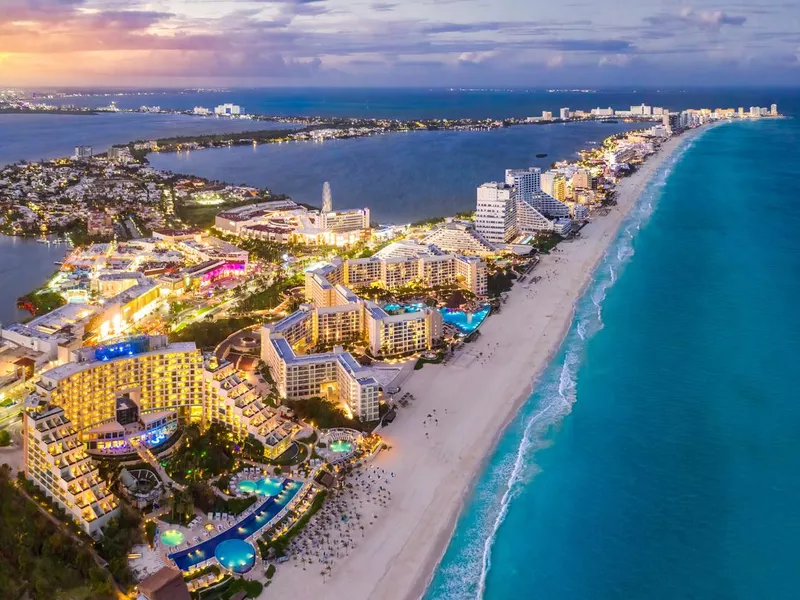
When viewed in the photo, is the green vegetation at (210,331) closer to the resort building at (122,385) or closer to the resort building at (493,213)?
the resort building at (122,385)

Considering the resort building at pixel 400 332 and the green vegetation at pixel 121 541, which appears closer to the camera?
the green vegetation at pixel 121 541

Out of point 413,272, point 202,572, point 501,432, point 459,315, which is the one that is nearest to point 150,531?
point 202,572

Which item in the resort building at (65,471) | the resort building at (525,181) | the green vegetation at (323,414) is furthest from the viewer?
the resort building at (525,181)

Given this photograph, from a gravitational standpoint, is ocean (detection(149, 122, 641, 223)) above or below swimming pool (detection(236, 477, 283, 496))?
above

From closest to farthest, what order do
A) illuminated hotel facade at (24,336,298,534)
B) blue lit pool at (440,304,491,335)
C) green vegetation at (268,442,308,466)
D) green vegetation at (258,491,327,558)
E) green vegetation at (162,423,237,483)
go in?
green vegetation at (258,491,327,558) → illuminated hotel facade at (24,336,298,534) → green vegetation at (162,423,237,483) → green vegetation at (268,442,308,466) → blue lit pool at (440,304,491,335)

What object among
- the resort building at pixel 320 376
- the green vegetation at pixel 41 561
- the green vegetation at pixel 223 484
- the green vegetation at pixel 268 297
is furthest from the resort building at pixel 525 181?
the green vegetation at pixel 41 561

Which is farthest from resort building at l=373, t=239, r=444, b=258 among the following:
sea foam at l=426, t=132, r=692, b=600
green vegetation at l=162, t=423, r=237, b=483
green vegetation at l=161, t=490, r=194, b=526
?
green vegetation at l=161, t=490, r=194, b=526

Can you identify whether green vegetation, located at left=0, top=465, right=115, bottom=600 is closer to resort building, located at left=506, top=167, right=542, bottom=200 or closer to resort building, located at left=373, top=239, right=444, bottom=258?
resort building, located at left=373, top=239, right=444, bottom=258

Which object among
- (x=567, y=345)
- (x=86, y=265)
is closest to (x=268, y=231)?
(x=86, y=265)
